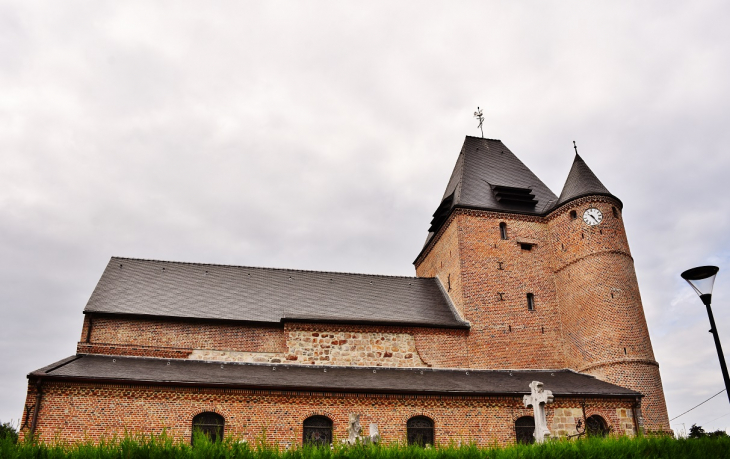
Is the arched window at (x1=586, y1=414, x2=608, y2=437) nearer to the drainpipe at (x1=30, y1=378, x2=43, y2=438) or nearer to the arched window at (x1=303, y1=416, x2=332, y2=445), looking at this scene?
the arched window at (x1=303, y1=416, x2=332, y2=445)

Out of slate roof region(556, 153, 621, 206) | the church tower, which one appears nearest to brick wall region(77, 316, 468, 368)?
the church tower

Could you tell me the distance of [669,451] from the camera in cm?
942

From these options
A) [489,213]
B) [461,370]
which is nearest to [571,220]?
[489,213]

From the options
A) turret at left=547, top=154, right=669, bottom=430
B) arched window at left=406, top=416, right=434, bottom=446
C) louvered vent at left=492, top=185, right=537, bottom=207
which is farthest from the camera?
louvered vent at left=492, top=185, right=537, bottom=207

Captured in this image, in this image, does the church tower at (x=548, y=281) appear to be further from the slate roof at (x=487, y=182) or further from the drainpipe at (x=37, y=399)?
the drainpipe at (x=37, y=399)

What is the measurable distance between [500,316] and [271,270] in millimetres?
10083

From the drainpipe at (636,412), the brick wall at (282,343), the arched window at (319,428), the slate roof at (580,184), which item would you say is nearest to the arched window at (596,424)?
the drainpipe at (636,412)

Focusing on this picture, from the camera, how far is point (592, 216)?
22.7 meters

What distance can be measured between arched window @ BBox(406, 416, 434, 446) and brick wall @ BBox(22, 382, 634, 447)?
8.6 inches

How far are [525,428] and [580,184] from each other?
11.2 metres

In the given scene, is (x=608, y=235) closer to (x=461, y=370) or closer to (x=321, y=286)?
(x=461, y=370)

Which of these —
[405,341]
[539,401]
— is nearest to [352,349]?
[405,341]

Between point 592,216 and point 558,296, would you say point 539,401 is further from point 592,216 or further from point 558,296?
point 592,216

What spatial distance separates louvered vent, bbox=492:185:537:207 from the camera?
81.8 feet
